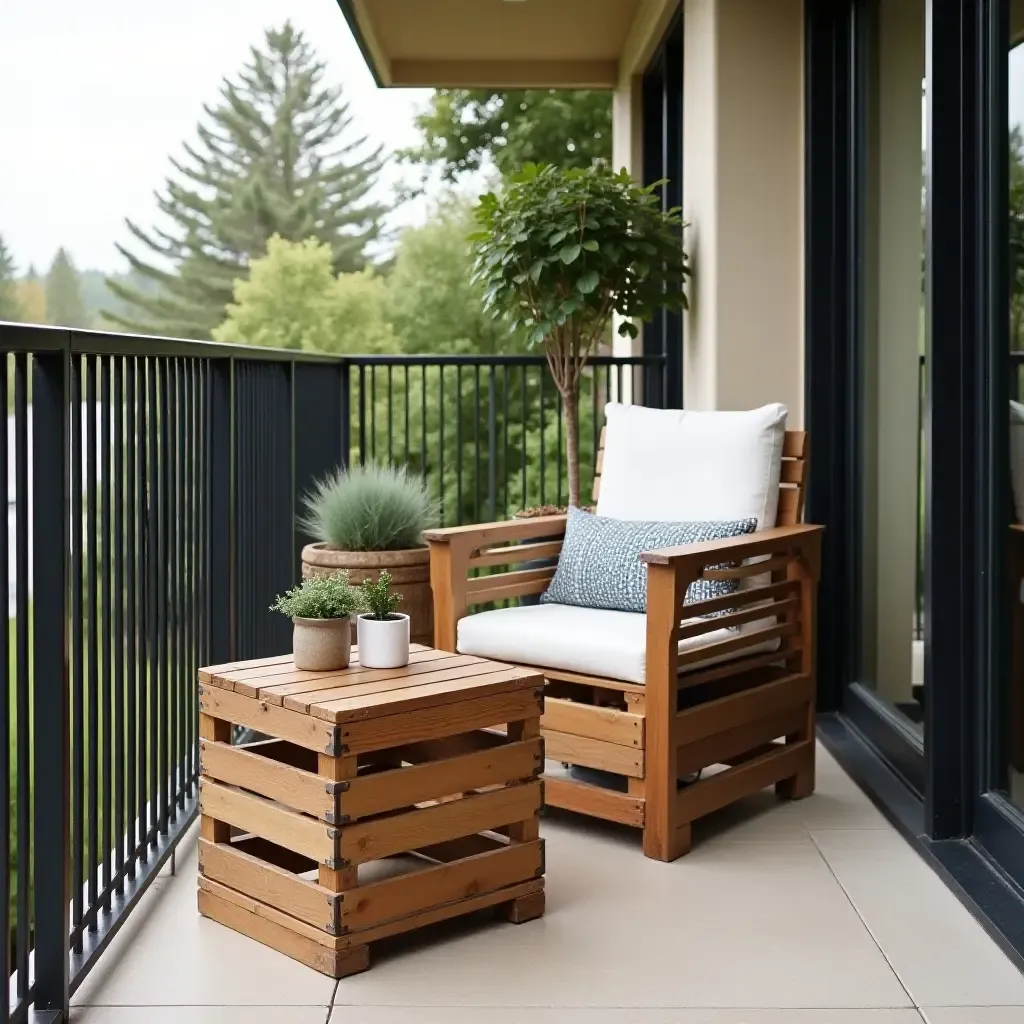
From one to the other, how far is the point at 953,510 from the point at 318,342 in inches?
796

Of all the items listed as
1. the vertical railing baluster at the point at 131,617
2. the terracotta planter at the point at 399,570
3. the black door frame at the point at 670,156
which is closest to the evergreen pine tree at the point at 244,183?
the black door frame at the point at 670,156

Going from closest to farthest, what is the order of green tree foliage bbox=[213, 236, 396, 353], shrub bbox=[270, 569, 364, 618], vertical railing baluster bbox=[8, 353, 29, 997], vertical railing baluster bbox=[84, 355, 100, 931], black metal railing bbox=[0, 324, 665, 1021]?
vertical railing baluster bbox=[8, 353, 29, 997], black metal railing bbox=[0, 324, 665, 1021], vertical railing baluster bbox=[84, 355, 100, 931], shrub bbox=[270, 569, 364, 618], green tree foliage bbox=[213, 236, 396, 353]

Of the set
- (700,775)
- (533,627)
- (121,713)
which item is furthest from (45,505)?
(700,775)

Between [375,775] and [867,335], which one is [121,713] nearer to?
[375,775]

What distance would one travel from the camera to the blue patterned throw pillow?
3.28 m

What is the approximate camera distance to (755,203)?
4.18m

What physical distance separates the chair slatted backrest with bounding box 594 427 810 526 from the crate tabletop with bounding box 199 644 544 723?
116 cm

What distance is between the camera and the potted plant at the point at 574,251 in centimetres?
431

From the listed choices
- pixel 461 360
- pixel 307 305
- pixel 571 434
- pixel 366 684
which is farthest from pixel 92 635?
pixel 307 305

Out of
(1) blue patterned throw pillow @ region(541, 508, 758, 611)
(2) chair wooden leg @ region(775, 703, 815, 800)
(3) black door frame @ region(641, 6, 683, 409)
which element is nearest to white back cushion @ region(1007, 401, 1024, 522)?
(1) blue patterned throw pillow @ region(541, 508, 758, 611)

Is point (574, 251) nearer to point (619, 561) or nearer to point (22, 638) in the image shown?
point (619, 561)

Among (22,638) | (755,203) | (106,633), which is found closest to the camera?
(22,638)

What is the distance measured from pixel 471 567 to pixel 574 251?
131cm

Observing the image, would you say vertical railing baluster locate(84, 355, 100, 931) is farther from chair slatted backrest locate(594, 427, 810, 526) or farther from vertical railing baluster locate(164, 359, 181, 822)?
chair slatted backrest locate(594, 427, 810, 526)
